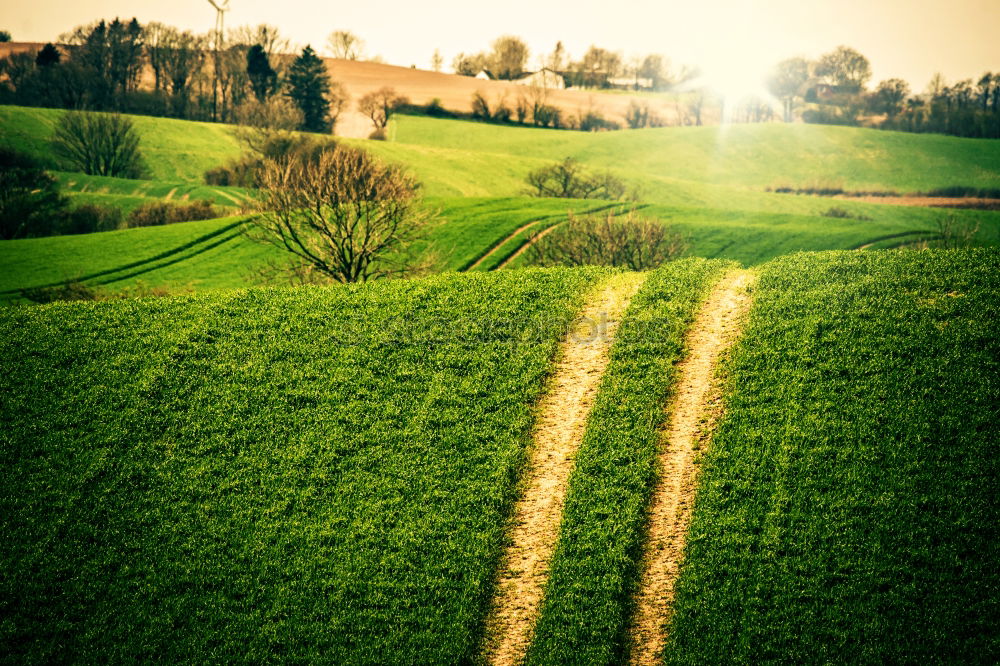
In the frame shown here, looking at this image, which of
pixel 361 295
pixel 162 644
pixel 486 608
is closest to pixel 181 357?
pixel 361 295

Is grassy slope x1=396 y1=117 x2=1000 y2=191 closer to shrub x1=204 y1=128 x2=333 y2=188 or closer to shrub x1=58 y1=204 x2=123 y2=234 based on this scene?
shrub x1=204 y1=128 x2=333 y2=188

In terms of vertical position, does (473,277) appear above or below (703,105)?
below

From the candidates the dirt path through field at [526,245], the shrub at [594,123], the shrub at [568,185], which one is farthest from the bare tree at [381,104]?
the dirt path through field at [526,245]

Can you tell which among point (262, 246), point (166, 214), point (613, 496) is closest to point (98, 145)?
point (166, 214)

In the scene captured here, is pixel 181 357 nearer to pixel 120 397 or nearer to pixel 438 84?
pixel 120 397

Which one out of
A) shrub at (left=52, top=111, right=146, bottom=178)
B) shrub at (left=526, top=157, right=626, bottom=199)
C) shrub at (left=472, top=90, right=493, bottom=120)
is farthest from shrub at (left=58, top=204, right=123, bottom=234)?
shrub at (left=472, top=90, right=493, bottom=120)

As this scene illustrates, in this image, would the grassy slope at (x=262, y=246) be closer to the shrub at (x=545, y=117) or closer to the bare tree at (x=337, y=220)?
the bare tree at (x=337, y=220)
